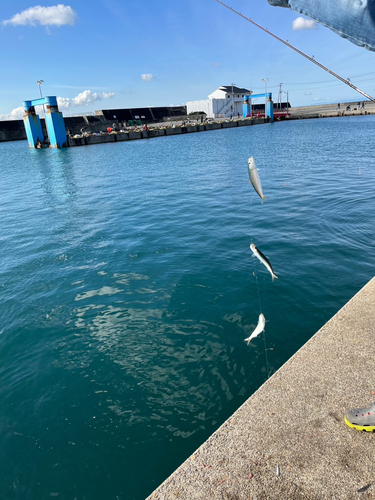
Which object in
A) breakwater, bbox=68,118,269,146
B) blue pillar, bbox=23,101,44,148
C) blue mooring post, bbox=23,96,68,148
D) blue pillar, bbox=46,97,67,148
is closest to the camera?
blue pillar, bbox=46,97,67,148

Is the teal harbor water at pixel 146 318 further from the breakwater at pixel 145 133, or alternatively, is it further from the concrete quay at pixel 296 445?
the breakwater at pixel 145 133

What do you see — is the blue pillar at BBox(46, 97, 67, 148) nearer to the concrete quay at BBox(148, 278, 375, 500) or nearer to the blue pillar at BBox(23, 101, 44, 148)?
the blue pillar at BBox(23, 101, 44, 148)

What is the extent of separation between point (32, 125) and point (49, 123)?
552 cm

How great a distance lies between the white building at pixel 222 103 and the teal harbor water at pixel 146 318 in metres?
106

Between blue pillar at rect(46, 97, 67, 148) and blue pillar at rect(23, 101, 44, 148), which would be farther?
blue pillar at rect(23, 101, 44, 148)

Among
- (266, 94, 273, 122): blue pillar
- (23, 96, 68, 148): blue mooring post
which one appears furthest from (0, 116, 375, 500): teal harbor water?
(266, 94, 273, 122): blue pillar

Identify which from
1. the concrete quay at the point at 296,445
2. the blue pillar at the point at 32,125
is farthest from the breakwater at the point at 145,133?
the concrete quay at the point at 296,445

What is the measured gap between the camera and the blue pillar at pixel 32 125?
60.8 m

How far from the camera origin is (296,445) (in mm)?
3258

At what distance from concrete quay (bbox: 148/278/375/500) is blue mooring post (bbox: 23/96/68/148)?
63888 millimetres

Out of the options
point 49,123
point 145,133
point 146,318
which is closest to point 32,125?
point 49,123

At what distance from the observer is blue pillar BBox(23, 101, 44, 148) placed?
60750 millimetres

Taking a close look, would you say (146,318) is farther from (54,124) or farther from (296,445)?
(54,124)

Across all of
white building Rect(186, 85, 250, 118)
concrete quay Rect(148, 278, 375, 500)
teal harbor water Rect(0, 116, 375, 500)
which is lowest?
teal harbor water Rect(0, 116, 375, 500)
